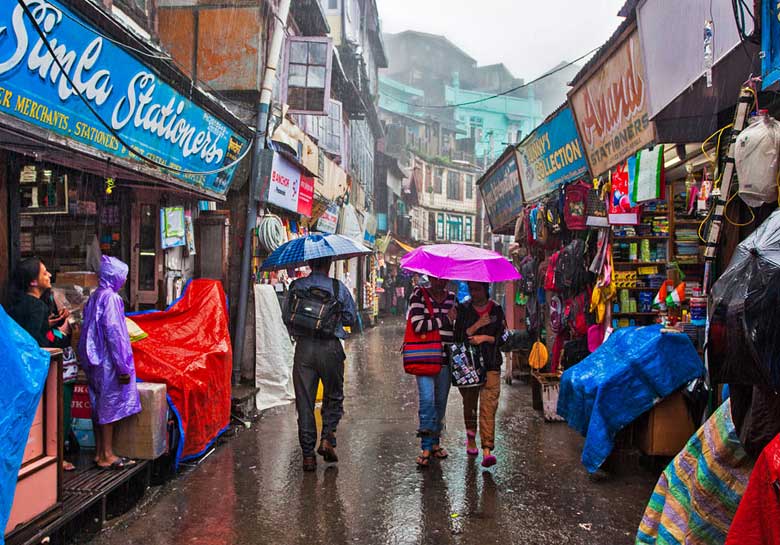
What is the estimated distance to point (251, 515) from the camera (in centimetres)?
464

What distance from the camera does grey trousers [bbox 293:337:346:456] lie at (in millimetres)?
5793

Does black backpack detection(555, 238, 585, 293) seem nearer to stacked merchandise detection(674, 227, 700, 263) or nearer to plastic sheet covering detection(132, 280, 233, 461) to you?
stacked merchandise detection(674, 227, 700, 263)

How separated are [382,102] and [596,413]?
4428 centimetres

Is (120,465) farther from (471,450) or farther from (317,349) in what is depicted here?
(471,450)

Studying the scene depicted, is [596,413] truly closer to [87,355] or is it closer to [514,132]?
[87,355]

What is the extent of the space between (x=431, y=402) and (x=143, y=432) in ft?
8.64

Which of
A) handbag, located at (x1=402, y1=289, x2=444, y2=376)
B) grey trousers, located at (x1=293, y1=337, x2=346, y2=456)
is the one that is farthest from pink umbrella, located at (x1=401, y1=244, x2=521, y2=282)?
grey trousers, located at (x1=293, y1=337, x2=346, y2=456)

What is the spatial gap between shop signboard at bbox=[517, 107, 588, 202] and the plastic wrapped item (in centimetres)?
485

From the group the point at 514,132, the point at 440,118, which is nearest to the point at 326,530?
the point at 440,118

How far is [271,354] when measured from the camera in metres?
8.77

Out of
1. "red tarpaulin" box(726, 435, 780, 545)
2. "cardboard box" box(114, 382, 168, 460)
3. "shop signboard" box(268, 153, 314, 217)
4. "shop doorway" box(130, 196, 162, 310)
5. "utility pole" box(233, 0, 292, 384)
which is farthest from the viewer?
"shop signboard" box(268, 153, 314, 217)

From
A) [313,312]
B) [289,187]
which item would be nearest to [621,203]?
[313,312]

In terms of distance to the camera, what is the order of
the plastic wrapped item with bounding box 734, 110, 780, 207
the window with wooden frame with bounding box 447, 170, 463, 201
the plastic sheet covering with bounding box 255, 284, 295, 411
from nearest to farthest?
the plastic wrapped item with bounding box 734, 110, 780, 207
the plastic sheet covering with bounding box 255, 284, 295, 411
the window with wooden frame with bounding box 447, 170, 463, 201

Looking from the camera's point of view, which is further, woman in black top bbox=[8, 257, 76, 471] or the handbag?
the handbag
